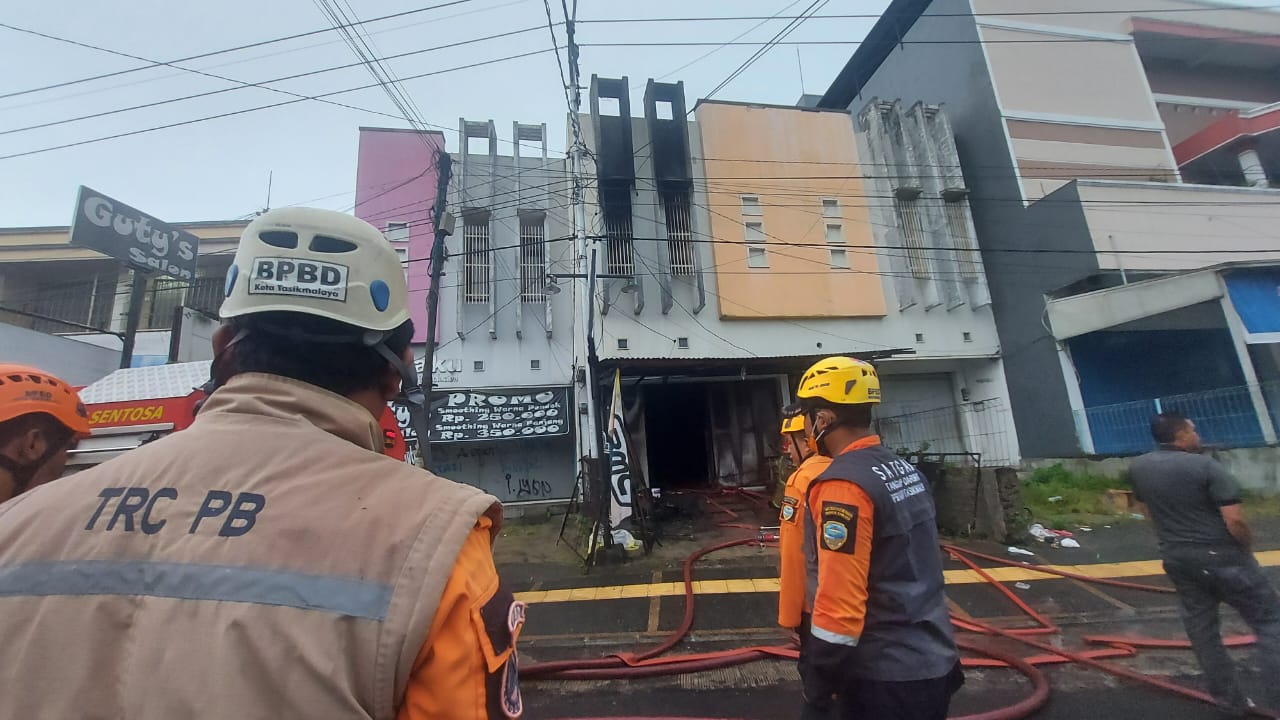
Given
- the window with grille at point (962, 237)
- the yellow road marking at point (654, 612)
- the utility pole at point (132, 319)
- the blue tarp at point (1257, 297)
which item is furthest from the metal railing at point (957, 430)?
the utility pole at point (132, 319)

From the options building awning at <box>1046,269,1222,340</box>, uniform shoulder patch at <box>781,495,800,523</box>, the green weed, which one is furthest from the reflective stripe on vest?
building awning at <box>1046,269,1222,340</box>

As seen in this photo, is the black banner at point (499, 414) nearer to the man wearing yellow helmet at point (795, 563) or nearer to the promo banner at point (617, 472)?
the promo banner at point (617, 472)

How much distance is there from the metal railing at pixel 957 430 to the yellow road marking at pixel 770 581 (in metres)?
7.21

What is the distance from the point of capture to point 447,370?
11633 millimetres

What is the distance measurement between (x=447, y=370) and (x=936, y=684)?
11.3 m

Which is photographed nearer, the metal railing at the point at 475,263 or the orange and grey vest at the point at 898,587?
the orange and grey vest at the point at 898,587

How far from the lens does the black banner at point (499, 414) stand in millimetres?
10883

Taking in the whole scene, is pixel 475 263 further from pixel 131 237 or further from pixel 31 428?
pixel 31 428

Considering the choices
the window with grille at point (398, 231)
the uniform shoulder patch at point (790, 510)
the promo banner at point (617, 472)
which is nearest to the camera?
the uniform shoulder patch at point (790, 510)

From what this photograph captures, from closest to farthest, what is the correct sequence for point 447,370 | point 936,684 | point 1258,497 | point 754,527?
1. point 936,684
2. point 1258,497
3. point 754,527
4. point 447,370

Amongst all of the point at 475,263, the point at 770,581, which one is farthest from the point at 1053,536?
the point at 475,263

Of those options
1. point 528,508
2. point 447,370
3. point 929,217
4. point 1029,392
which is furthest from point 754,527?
point 929,217

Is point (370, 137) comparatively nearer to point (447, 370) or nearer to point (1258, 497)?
point (447, 370)

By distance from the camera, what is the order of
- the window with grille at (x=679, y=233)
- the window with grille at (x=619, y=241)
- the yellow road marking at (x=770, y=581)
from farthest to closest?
the window with grille at (x=679, y=233), the window with grille at (x=619, y=241), the yellow road marking at (x=770, y=581)
